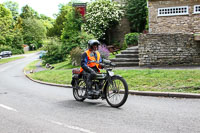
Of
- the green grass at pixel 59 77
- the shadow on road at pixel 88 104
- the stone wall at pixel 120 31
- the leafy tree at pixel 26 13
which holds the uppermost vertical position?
the leafy tree at pixel 26 13

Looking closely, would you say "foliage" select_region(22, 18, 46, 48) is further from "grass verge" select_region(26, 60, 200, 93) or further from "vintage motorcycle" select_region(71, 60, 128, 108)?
"vintage motorcycle" select_region(71, 60, 128, 108)

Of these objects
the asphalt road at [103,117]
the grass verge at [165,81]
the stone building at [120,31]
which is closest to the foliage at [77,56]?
the grass verge at [165,81]

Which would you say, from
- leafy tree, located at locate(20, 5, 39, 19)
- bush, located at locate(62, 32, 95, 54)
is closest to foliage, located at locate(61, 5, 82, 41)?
bush, located at locate(62, 32, 95, 54)

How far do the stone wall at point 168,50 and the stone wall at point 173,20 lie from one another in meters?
5.33

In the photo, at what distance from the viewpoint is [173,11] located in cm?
2070

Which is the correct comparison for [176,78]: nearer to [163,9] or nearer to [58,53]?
[163,9]

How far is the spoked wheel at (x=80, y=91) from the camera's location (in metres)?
7.55

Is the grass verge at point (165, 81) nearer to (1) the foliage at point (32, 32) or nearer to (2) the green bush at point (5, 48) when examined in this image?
(2) the green bush at point (5, 48)

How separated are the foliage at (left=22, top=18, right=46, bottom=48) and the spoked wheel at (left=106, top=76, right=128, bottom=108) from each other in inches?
3121

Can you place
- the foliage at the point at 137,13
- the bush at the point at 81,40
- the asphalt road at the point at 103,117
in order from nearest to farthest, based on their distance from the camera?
the asphalt road at the point at 103,117, the bush at the point at 81,40, the foliage at the point at 137,13

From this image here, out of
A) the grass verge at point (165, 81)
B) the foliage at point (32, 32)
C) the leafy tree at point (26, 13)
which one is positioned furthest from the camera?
the leafy tree at point (26, 13)

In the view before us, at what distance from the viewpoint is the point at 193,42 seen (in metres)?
15.2

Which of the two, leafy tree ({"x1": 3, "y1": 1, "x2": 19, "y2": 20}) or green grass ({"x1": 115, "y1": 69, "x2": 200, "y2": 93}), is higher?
leafy tree ({"x1": 3, "y1": 1, "x2": 19, "y2": 20})

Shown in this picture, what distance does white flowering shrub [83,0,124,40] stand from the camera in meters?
30.3
